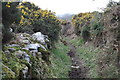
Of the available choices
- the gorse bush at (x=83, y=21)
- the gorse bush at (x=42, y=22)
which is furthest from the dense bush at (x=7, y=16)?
the gorse bush at (x=83, y=21)

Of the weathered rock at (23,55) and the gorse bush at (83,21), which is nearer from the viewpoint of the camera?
the weathered rock at (23,55)

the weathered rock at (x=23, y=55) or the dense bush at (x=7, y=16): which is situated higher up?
the dense bush at (x=7, y=16)

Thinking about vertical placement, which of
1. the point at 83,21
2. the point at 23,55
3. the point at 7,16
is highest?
the point at 83,21

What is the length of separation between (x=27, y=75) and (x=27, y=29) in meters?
6.07

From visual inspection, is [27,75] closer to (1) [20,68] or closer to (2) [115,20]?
(1) [20,68]

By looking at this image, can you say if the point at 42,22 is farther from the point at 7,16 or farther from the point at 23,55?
the point at 7,16

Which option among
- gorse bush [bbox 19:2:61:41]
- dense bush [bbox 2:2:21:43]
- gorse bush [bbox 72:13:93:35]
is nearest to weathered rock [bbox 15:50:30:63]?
dense bush [bbox 2:2:21:43]

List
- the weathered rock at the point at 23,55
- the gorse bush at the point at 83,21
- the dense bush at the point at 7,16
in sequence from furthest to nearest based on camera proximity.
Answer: the gorse bush at the point at 83,21 → the weathered rock at the point at 23,55 → the dense bush at the point at 7,16

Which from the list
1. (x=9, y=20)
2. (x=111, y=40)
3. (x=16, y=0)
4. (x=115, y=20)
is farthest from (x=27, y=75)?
(x=115, y=20)

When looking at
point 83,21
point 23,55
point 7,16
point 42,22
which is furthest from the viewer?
point 83,21

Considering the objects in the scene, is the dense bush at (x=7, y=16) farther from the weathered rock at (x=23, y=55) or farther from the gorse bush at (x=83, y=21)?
the gorse bush at (x=83, y=21)

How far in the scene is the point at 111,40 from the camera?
5723 millimetres

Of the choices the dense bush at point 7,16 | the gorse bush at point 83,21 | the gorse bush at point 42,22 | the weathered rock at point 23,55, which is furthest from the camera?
the gorse bush at point 83,21

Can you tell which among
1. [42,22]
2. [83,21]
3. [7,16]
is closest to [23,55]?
[7,16]
